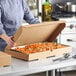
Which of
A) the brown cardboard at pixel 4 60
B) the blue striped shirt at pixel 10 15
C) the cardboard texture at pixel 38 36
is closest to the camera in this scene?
the brown cardboard at pixel 4 60

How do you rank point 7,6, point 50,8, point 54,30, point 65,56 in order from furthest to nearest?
point 50,8
point 7,6
point 54,30
point 65,56

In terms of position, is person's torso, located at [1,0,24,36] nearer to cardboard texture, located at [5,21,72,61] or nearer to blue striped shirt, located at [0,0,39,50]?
blue striped shirt, located at [0,0,39,50]

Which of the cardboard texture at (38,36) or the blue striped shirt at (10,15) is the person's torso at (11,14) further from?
the cardboard texture at (38,36)

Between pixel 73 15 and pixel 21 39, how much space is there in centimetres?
197

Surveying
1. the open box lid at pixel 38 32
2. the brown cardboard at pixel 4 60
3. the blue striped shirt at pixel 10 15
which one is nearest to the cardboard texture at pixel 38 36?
the open box lid at pixel 38 32

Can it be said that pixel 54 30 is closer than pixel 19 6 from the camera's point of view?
Yes

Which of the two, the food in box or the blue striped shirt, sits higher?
the blue striped shirt

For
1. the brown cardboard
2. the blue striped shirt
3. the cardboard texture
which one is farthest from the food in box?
the blue striped shirt

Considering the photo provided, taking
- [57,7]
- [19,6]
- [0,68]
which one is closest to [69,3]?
[57,7]

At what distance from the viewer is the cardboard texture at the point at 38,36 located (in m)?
1.86

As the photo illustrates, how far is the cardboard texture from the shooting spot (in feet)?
6.10

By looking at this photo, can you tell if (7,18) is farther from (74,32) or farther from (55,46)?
(74,32)

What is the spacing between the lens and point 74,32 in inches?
145

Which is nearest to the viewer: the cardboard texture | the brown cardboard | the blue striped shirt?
the brown cardboard
